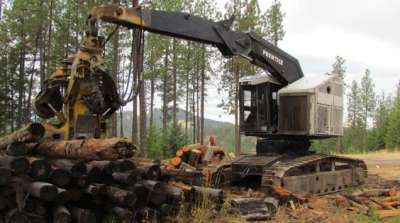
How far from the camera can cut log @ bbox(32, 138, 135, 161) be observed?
7258mm

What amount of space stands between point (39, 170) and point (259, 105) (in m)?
7.18

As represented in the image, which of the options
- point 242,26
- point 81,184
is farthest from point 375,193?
point 242,26

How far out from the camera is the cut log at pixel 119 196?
6.94 m

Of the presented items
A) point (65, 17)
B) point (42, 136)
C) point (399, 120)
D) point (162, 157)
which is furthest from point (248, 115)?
point (399, 120)

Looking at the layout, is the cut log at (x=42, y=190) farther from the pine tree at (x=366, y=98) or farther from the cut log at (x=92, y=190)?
the pine tree at (x=366, y=98)

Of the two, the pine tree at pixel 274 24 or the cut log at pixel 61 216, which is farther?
the pine tree at pixel 274 24

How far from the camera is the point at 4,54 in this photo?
118 ft

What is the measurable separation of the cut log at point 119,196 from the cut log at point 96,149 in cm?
48

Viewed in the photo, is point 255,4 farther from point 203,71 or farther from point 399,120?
point 399,120

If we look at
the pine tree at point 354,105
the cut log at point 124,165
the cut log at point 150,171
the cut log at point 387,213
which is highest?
the pine tree at point 354,105

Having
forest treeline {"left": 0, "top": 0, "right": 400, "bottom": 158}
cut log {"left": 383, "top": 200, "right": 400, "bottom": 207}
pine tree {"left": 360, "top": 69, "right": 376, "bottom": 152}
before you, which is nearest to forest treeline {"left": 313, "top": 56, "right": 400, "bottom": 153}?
pine tree {"left": 360, "top": 69, "right": 376, "bottom": 152}

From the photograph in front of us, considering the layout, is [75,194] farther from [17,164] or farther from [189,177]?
[189,177]

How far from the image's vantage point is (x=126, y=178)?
282 inches

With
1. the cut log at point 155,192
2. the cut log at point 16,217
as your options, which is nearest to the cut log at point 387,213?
the cut log at point 155,192
